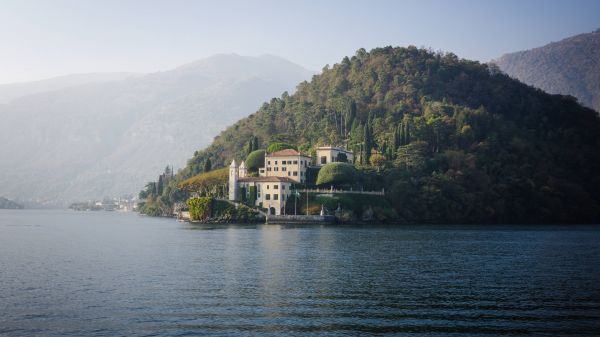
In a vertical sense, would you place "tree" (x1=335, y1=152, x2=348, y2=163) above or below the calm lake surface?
above

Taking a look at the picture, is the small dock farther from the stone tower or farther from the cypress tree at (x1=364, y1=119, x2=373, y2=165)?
the cypress tree at (x1=364, y1=119, x2=373, y2=165)

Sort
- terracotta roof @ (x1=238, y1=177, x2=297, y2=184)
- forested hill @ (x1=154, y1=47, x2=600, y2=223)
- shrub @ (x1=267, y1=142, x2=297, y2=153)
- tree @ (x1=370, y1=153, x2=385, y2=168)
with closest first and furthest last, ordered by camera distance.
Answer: terracotta roof @ (x1=238, y1=177, x2=297, y2=184), forested hill @ (x1=154, y1=47, x2=600, y2=223), tree @ (x1=370, y1=153, x2=385, y2=168), shrub @ (x1=267, y1=142, x2=297, y2=153)

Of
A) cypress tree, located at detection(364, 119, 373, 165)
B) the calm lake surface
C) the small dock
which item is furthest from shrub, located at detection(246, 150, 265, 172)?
the calm lake surface

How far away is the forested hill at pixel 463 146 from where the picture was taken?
136 meters

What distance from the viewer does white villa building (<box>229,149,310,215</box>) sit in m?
132

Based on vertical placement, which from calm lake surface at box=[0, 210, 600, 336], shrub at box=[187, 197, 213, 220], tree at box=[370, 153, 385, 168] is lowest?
calm lake surface at box=[0, 210, 600, 336]

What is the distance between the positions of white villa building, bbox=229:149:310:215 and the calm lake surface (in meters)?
54.9

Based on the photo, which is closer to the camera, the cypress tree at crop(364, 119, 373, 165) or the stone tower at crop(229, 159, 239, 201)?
the stone tower at crop(229, 159, 239, 201)

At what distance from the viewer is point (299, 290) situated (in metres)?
44.2

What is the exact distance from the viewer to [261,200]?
134 metres

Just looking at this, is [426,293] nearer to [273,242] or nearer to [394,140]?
[273,242]

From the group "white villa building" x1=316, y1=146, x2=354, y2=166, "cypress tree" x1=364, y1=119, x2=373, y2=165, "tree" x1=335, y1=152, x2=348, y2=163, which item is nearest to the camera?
"cypress tree" x1=364, y1=119, x2=373, y2=165

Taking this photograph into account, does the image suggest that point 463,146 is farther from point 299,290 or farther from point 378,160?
point 299,290

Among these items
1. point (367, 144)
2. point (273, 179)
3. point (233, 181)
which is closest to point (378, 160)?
point (367, 144)
